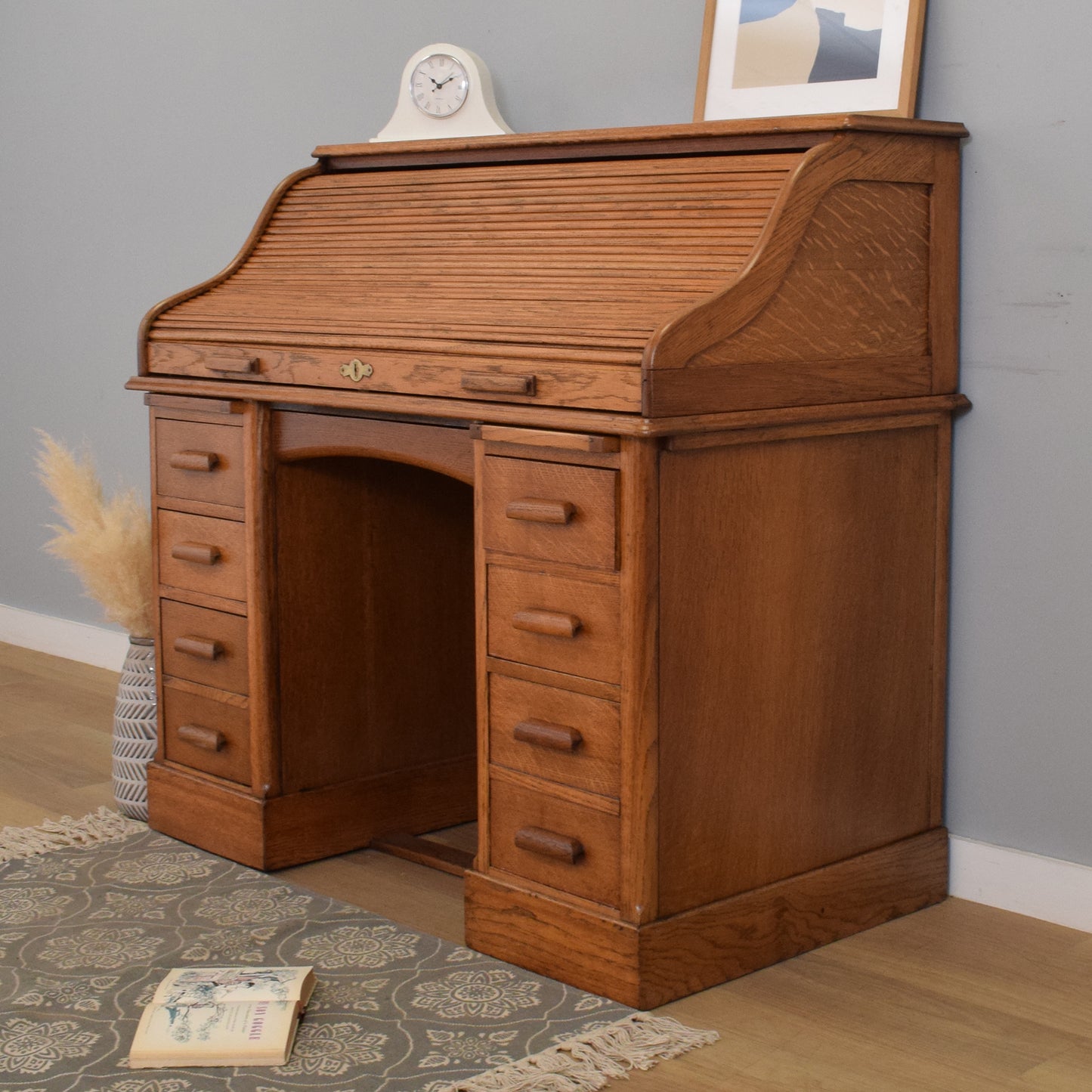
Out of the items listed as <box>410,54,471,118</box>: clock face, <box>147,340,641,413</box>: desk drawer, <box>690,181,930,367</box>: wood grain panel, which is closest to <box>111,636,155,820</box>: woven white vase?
<box>147,340,641,413</box>: desk drawer

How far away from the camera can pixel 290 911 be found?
8.83 ft

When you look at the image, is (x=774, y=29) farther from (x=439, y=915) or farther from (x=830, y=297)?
(x=439, y=915)

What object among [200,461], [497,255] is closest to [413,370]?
[497,255]

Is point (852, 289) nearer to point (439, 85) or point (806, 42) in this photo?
point (806, 42)

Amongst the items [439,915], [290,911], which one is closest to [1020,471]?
[439,915]

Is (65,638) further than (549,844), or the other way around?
(65,638)

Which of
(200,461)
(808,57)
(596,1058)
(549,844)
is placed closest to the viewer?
(596,1058)

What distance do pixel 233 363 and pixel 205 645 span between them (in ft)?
1.82

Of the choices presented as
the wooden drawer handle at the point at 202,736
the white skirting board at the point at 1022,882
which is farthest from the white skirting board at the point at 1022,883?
the wooden drawer handle at the point at 202,736

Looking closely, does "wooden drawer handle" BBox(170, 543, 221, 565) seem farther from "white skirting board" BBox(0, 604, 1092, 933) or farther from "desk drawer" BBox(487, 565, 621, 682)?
"white skirting board" BBox(0, 604, 1092, 933)

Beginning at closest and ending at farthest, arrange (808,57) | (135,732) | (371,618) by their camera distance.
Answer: (808,57), (371,618), (135,732)

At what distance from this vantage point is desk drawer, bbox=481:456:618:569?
2240 millimetres

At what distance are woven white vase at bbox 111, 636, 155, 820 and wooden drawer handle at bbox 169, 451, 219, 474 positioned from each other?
460 mm

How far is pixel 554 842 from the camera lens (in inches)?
93.5
